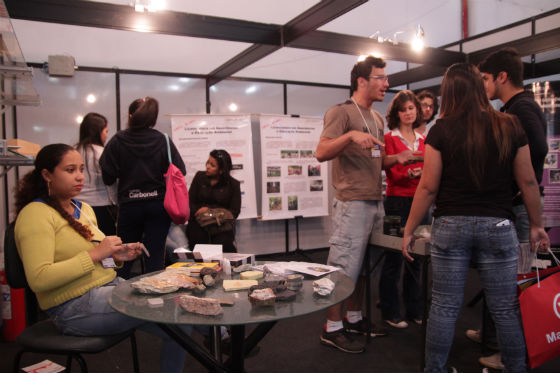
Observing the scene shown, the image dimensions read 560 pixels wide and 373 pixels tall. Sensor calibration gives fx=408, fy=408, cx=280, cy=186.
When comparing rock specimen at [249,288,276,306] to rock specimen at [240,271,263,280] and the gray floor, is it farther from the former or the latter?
the gray floor

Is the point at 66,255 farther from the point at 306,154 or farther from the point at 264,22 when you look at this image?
the point at 306,154

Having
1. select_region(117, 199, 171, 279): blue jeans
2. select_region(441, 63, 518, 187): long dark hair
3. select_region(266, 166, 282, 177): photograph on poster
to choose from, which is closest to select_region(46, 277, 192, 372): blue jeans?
select_region(117, 199, 171, 279): blue jeans

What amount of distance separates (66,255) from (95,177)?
133cm

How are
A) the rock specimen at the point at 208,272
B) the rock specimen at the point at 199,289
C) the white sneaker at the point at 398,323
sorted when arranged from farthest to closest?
the white sneaker at the point at 398,323 < the rock specimen at the point at 208,272 < the rock specimen at the point at 199,289

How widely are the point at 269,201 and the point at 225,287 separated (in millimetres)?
3796

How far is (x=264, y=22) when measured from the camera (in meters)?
3.87

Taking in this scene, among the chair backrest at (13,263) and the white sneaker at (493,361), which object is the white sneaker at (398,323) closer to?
the white sneaker at (493,361)

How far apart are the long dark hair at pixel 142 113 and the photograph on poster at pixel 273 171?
2.65 meters

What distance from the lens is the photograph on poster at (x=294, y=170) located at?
5.25 m

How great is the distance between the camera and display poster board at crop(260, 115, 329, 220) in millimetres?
5121

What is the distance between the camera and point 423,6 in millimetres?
5406

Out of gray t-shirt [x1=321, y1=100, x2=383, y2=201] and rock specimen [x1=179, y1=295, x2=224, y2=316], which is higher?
gray t-shirt [x1=321, y1=100, x2=383, y2=201]

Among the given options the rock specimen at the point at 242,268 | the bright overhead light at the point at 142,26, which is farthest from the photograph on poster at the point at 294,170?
the rock specimen at the point at 242,268

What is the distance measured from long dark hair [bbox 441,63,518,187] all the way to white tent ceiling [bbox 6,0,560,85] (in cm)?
215
